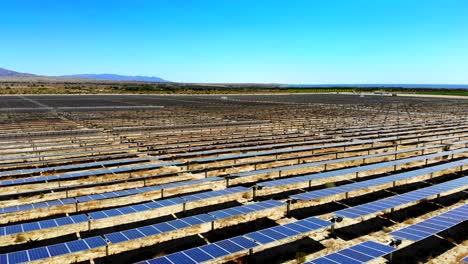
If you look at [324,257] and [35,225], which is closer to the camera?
[324,257]

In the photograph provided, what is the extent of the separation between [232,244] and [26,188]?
10115 millimetres

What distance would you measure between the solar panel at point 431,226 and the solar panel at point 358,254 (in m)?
0.92

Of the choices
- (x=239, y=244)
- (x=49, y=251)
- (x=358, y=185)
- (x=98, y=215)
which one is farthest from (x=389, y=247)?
(x=98, y=215)

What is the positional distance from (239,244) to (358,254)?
2692 millimetres

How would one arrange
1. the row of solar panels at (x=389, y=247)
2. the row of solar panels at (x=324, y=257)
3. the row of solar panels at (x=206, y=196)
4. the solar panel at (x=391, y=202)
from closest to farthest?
the row of solar panels at (x=324, y=257) → the row of solar panels at (x=389, y=247) → the row of solar panels at (x=206, y=196) → the solar panel at (x=391, y=202)

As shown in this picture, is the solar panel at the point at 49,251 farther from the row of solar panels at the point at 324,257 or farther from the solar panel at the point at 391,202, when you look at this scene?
the solar panel at the point at 391,202

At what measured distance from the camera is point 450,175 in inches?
710

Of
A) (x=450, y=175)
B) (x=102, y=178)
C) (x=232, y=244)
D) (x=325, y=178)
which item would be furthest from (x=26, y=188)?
(x=450, y=175)

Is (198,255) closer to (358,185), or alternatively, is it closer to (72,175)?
(358,185)

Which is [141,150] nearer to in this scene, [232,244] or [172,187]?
[172,187]

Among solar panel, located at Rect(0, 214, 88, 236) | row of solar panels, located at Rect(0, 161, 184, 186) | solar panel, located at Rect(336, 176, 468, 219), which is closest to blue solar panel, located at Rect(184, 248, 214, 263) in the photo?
solar panel, located at Rect(0, 214, 88, 236)

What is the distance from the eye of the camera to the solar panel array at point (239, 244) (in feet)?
27.1

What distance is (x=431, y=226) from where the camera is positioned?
998 centimetres

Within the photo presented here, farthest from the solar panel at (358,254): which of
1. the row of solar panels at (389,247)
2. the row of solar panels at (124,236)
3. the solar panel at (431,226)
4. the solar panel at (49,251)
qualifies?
the solar panel at (49,251)
